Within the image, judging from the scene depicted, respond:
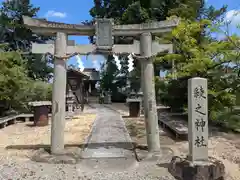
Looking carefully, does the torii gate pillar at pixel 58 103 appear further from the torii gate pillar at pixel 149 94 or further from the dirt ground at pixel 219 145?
the dirt ground at pixel 219 145

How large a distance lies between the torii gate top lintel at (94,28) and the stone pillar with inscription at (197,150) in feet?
7.10

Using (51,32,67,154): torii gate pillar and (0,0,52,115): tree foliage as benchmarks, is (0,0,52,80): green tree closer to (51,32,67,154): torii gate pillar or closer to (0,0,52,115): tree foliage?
(0,0,52,115): tree foliage

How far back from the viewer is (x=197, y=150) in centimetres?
570

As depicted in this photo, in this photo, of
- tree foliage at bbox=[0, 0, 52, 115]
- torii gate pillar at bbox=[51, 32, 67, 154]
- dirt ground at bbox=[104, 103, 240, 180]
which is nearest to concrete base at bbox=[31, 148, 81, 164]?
torii gate pillar at bbox=[51, 32, 67, 154]

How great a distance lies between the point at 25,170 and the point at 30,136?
4.52 metres

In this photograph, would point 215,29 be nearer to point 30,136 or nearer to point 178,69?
point 178,69

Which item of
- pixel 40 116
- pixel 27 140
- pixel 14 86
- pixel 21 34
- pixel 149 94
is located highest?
pixel 21 34

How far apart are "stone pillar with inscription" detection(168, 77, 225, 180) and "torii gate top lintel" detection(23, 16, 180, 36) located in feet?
7.10

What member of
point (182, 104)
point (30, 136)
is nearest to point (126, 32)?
point (30, 136)

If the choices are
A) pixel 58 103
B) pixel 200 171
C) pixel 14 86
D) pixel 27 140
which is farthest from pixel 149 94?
pixel 14 86

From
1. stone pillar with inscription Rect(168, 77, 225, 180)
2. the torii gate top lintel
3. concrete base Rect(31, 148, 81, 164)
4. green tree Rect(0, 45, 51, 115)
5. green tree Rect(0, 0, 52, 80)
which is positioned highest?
green tree Rect(0, 0, 52, 80)

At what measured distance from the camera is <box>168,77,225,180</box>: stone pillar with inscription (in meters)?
5.34

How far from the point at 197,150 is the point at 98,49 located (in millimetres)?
3536

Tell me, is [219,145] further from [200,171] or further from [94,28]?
[94,28]
